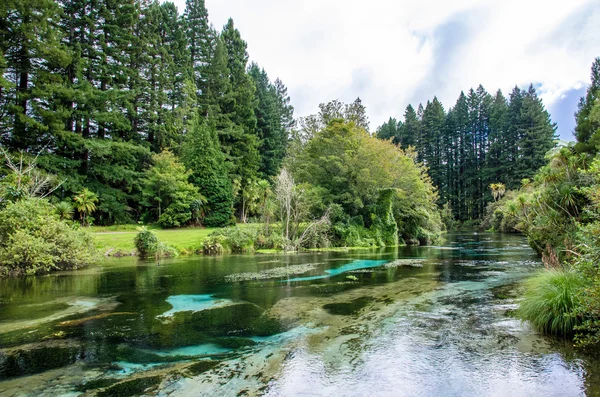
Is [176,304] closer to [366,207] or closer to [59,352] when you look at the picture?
[59,352]

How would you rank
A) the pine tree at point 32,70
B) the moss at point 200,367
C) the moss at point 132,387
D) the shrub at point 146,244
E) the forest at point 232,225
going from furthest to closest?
the pine tree at point 32,70 → the shrub at point 146,244 → the forest at point 232,225 → the moss at point 200,367 → the moss at point 132,387

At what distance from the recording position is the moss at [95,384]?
464 cm

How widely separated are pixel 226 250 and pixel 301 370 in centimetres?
1988

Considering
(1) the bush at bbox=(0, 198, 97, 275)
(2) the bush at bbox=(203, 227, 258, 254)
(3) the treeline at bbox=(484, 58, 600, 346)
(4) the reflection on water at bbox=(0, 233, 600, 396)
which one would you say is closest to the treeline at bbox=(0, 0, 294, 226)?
(2) the bush at bbox=(203, 227, 258, 254)

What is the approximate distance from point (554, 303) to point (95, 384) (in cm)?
791

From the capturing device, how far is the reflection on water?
478 centimetres

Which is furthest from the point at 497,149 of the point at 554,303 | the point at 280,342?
the point at 280,342

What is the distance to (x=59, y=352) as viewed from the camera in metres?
5.95

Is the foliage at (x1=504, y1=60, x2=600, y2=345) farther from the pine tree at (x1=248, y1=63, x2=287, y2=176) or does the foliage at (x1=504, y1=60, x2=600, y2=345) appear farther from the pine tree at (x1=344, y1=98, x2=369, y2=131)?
the pine tree at (x1=248, y1=63, x2=287, y2=176)

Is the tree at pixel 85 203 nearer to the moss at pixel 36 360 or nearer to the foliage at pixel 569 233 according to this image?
the moss at pixel 36 360

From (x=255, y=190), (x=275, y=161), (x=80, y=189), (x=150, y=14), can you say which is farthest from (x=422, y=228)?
(x=150, y=14)

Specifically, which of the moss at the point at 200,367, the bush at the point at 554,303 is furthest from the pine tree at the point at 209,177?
the bush at the point at 554,303

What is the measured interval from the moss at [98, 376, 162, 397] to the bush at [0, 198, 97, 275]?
1276 centimetres

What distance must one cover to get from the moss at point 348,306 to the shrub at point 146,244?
1527 cm
